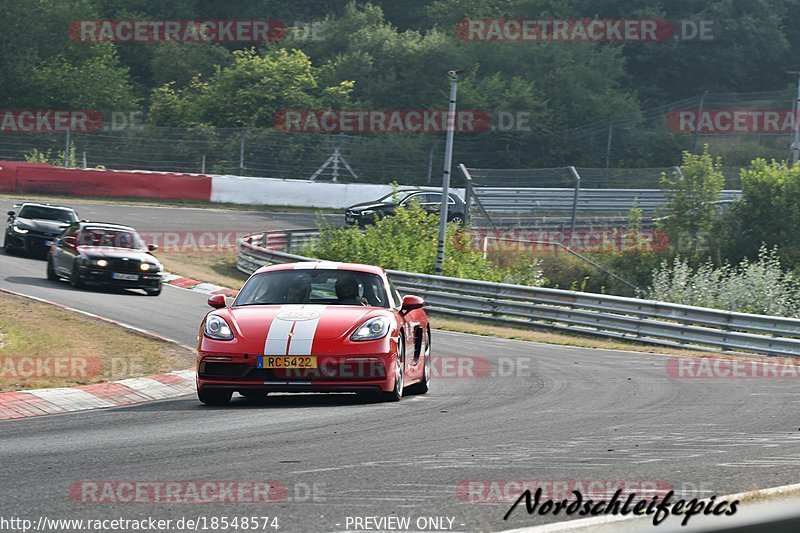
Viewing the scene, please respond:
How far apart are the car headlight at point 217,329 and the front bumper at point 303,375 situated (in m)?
0.20

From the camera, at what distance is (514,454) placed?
7578 mm

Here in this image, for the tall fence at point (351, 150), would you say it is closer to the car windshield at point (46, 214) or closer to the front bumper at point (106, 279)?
the car windshield at point (46, 214)

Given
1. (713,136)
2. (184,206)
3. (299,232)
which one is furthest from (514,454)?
(713,136)

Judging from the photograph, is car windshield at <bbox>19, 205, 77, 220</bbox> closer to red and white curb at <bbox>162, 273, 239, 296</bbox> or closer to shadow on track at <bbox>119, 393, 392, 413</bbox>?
red and white curb at <bbox>162, 273, 239, 296</bbox>

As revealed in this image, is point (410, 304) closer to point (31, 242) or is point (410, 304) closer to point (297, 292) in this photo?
point (297, 292)

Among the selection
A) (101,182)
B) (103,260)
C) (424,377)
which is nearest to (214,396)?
(424,377)

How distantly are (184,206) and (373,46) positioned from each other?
2498cm

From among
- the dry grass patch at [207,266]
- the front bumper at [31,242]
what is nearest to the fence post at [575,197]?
the dry grass patch at [207,266]

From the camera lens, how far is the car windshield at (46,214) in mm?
27500

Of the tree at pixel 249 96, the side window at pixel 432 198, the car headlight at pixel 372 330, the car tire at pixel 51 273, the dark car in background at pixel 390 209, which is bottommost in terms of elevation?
the car tire at pixel 51 273

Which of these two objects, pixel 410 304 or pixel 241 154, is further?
pixel 241 154

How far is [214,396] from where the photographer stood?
10656mm

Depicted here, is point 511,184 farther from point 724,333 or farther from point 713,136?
point 713,136

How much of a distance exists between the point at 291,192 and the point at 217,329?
35.0 m
